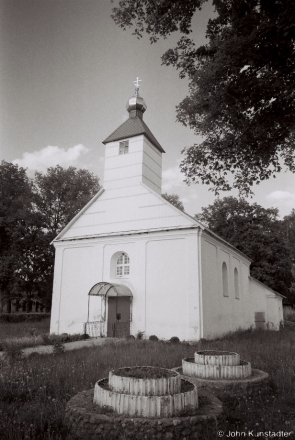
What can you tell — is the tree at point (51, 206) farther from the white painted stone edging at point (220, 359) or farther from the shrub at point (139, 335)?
the white painted stone edging at point (220, 359)

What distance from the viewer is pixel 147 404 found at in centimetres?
499

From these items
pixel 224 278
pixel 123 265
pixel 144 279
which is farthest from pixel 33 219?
pixel 224 278

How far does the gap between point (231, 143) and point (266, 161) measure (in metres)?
1.26

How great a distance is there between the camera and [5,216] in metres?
33.4

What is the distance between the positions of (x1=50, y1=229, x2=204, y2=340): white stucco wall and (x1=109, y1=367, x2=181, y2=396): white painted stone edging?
1178 centimetres

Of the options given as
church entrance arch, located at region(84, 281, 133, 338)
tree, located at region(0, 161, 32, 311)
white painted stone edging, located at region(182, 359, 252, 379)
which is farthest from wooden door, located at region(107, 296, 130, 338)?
tree, located at region(0, 161, 32, 311)

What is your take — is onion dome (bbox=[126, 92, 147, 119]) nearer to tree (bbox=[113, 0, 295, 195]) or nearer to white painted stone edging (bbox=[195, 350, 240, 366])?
tree (bbox=[113, 0, 295, 195])

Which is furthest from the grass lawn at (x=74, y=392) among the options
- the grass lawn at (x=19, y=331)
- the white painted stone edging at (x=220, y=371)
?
the grass lawn at (x=19, y=331)

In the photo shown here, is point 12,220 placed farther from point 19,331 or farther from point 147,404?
point 147,404

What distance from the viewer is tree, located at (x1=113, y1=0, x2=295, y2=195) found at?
846 centimetres

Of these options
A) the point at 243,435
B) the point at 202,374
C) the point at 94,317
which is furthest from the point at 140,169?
the point at 243,435

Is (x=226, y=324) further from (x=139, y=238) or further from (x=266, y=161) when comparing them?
(x=266, y=161)

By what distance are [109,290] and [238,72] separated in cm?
1320

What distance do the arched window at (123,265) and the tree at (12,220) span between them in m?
15.1
